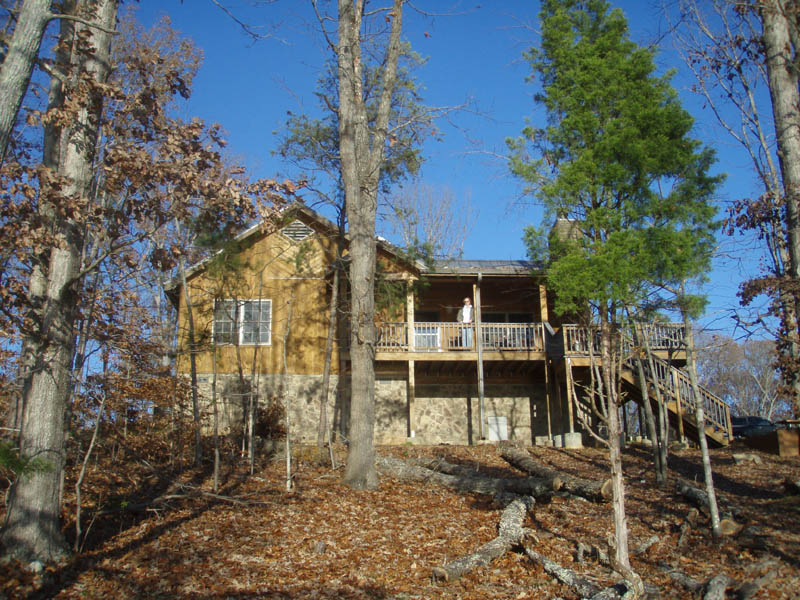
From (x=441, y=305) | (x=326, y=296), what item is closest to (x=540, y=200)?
(x=441, y=305)

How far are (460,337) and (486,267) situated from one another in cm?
226

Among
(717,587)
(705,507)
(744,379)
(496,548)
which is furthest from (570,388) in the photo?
(744,379)

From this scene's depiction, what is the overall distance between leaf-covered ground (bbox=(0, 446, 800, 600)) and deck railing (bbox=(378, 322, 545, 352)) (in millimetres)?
6451

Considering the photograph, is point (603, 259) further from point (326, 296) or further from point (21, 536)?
point (21, 536)

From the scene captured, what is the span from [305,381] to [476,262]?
655cm

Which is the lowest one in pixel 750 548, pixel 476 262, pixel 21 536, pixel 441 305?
pixel 750 548

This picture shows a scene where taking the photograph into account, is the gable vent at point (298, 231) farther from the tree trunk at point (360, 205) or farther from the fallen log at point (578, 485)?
the fallen log at point (578, 485)

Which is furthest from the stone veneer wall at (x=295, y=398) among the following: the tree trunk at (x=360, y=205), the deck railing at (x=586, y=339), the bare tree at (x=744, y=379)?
the bare tree at (x=744, y=379)

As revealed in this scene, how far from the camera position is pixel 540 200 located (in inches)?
657

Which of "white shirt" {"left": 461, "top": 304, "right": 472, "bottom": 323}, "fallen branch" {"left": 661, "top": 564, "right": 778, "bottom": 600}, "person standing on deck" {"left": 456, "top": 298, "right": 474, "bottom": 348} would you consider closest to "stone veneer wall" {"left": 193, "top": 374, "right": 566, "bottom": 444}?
"person standing on deck" {"left": 456, "top": 298, "right": 474, "bottom": 348}

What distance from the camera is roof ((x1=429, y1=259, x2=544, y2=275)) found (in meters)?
18.2

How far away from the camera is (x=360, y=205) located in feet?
39.8

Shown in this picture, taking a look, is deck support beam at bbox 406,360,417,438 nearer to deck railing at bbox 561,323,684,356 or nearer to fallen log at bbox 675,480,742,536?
deck railing at bbox 561,323,684,356

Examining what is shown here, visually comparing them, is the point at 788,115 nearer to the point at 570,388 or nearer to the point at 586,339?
the point at 570,388
